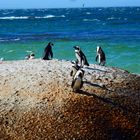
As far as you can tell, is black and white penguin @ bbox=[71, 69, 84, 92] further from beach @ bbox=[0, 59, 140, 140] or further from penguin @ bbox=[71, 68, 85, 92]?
beach @ bbox=[0, 59, 140, 140]

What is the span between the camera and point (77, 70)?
16.0 metres

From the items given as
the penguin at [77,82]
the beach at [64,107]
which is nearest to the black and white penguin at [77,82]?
the penguin at [77,82]

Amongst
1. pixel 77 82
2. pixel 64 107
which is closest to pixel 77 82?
pixel 77 82

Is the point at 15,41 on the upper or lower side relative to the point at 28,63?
lower

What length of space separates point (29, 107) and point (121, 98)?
Result: 2807 mm

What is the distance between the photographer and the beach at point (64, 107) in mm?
13547

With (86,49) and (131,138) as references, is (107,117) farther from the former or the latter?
(86,49)

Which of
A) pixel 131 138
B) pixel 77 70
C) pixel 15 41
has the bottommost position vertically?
pixel 15 41

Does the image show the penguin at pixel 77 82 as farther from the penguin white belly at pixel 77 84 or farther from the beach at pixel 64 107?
the beach at pixel 64 107

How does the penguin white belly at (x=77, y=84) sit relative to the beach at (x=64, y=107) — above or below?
above

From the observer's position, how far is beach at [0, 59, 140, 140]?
533 inches

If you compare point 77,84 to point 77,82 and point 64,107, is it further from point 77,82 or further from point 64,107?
point 64,107

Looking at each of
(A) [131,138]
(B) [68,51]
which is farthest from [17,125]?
(B) [68,51]

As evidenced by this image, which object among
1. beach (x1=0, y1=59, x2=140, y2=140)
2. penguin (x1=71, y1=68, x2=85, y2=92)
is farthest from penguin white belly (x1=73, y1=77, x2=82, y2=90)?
beach (x1=0, y1=59, x2=140, y2=140)
